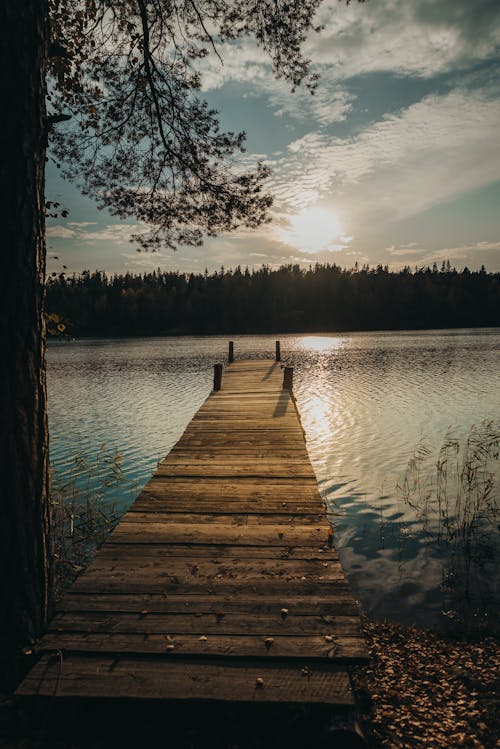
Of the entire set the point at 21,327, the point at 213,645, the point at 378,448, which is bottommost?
the point at 378,448

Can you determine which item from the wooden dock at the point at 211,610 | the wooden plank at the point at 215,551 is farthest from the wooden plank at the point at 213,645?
the wooden plank at the point at 215,551

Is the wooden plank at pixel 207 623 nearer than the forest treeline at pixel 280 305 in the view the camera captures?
Yes

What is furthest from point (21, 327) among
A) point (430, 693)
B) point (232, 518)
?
point (430, 693)

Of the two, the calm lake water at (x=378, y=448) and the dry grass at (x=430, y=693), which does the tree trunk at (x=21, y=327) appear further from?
the calm lake water at (x=378, y=448)

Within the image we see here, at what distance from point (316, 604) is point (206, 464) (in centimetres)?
418

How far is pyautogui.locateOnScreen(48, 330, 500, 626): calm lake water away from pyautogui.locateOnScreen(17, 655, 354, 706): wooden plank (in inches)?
147

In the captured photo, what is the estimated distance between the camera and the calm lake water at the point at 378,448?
22.4ft

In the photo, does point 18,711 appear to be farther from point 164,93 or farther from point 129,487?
point 129,487

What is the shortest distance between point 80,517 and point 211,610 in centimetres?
664

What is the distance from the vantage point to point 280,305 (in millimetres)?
119875

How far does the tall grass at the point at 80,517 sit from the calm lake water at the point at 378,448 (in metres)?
0.40

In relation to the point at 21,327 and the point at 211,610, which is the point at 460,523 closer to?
the point at 211,610

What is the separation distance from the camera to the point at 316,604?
3477 mm

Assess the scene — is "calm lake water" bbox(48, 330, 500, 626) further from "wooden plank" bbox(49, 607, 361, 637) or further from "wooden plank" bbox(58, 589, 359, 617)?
"wooden plank" bbox(49, 607, 361, 637)
